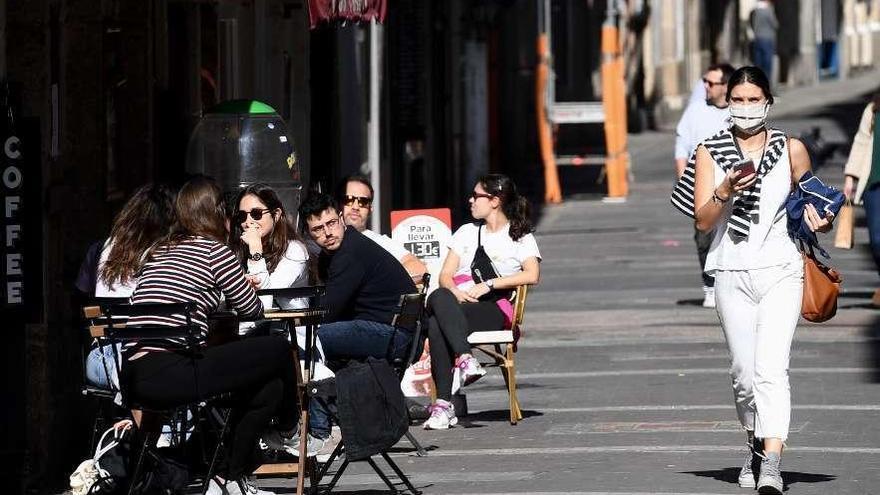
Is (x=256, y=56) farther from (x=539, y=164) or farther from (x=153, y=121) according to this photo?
(x=539, y=164)

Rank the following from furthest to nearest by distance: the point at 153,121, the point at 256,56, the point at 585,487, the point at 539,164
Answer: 1. the point at 539,164
2. the point at 256,56
3. the point at 153,121
4. the point at 585,487

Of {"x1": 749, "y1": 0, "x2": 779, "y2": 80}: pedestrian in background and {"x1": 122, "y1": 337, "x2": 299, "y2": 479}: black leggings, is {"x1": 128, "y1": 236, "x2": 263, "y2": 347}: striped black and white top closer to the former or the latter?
{"x1": 122, "y1": 337, "x2": 299, "y2": 479}: black leggings

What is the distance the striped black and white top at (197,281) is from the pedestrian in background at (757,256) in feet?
6.76

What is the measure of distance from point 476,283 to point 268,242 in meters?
2.58

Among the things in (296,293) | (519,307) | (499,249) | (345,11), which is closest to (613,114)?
(345,11)

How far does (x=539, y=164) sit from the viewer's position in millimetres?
34688

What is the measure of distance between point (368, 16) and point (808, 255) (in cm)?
626

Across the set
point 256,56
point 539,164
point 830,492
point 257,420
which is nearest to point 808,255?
point 830,492

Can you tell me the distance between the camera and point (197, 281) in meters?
9.77

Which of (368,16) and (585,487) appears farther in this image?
(368,16)

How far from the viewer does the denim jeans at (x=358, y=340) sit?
38.1 feet

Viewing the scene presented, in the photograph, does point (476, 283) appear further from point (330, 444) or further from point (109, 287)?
point (109, 287)

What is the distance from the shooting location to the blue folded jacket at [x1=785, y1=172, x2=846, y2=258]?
10203 millimetres

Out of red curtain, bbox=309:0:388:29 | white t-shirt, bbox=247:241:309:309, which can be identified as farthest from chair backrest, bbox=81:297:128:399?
red curtain, bbox=309:0:388:29
